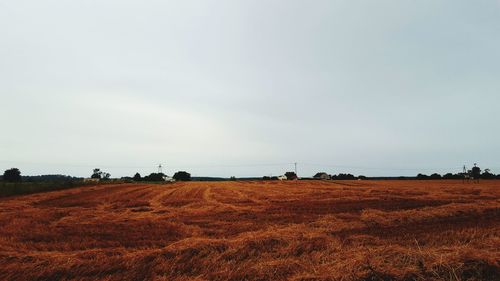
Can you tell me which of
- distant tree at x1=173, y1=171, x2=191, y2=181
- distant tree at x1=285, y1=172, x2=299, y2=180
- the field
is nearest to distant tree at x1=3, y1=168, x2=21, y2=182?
distant tree at x1=173, y1=171, x2=191, y2=181

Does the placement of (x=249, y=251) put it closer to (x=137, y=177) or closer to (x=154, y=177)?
(x=154, y=177)

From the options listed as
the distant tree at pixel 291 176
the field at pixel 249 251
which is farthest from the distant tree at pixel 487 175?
the field at pixel 249 251

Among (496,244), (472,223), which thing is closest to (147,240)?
(496,244)

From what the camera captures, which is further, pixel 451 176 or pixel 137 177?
pixel 137 177

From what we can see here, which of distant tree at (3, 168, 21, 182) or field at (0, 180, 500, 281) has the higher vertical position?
distant tree at (3, 168, 21, 182)

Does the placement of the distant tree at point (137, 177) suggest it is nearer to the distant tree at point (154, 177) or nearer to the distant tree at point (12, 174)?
the distant tree at point (154, 177)

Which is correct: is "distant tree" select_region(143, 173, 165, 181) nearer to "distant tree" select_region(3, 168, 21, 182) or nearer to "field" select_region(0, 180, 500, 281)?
"distant tree" select_region(3, 168, 21, 182)

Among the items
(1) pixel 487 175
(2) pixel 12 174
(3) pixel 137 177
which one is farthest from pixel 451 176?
(2) pixel 12 174

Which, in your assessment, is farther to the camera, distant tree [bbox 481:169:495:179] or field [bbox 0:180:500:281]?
distant tree [bbox 481:169:495:179]

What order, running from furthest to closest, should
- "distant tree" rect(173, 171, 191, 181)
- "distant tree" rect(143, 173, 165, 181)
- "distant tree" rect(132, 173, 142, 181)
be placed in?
"distant tree" rect(173, 171, 191, 181) < "distant tree" rect(132, 173, 142, 181) < "distant tree" rect(143, 173, 165, 181)

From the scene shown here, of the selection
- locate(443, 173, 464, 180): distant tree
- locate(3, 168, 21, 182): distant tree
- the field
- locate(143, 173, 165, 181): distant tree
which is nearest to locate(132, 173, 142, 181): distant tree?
locate(143, 173, 165, 181): distant tree

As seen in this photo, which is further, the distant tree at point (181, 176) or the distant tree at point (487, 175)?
the distant tree at point (181, 176)

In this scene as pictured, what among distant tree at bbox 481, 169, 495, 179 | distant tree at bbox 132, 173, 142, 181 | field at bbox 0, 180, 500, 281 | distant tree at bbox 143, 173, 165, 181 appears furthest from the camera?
distant tree at bbox 132, 173, 142, 181

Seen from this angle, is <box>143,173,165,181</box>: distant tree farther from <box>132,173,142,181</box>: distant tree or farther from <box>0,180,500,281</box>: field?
<box>0,180,500,281</box>: field
